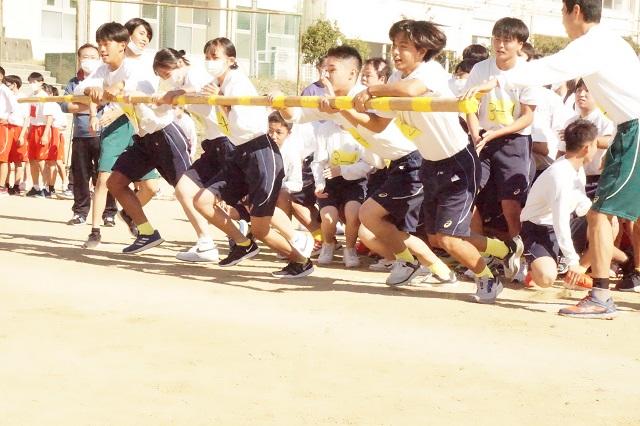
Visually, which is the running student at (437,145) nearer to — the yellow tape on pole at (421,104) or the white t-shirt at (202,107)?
the yellow tape on pole at (421,104)

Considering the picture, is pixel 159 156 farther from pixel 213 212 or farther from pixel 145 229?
pixel 213 212

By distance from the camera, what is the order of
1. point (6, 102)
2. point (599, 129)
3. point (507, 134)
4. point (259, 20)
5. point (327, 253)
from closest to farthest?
point (507, 134), point (599, 129), point (327, 253), point (6, 102), point (259, 20)

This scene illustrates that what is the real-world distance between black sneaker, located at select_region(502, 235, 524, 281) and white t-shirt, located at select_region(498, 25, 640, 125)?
1554 mm

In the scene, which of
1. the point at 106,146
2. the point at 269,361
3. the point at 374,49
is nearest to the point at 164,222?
the point at 106,146

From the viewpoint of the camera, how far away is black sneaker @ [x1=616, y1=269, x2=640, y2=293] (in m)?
7.88

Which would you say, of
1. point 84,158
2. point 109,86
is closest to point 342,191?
point 109,86

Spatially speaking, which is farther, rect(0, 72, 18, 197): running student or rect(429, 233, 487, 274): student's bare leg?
rect(0, 72, 18, 197): running student

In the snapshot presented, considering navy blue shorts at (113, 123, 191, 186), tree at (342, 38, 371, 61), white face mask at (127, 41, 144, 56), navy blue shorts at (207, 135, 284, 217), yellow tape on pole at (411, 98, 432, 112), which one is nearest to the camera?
yellow tape on pole at (411, 98, 432, 112)

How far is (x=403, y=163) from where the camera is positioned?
305 inches

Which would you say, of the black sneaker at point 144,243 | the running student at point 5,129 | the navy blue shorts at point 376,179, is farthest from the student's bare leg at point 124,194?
the running student at point 5,129

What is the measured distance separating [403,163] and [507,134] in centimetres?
102

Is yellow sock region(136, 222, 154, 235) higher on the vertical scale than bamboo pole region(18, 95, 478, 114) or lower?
lower

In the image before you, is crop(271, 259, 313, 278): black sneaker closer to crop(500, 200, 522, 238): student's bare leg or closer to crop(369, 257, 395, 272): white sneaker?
crop(369, 257, 395, 272): white sneaker

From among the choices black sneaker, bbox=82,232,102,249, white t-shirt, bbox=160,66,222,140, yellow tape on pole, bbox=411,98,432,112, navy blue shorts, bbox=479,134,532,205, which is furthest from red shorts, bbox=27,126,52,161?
yellow tape on pole, bbox=411,98,432,112
